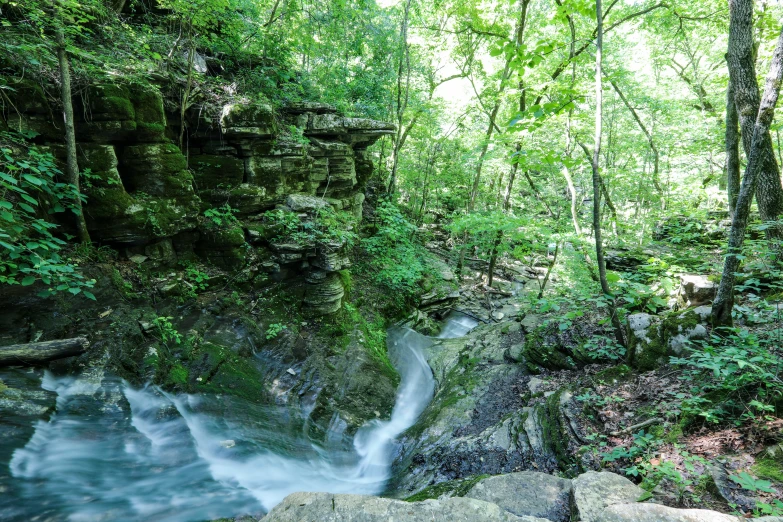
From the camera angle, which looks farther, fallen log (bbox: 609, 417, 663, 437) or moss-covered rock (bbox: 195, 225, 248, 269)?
moss-covered rock (bbox: 195, 225, 248, 269)

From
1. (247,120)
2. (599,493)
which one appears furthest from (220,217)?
(599,493)

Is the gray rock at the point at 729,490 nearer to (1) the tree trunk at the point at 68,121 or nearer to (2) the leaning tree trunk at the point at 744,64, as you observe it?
(2) the leaning tree trunk at the point at 744,64

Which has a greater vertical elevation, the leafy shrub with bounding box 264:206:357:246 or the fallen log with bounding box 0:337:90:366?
the leafy shrub with bounding box 264:206:357:246

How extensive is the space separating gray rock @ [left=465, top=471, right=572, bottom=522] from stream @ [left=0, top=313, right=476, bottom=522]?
2.45m

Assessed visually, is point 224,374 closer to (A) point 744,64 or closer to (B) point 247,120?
(B) point 247,120

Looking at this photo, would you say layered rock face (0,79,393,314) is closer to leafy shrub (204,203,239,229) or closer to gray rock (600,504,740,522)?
leafy shrub (204,203,239,229)

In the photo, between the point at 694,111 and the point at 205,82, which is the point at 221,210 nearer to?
the point at 205,82

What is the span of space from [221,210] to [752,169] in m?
9.07

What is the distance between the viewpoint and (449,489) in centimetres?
422

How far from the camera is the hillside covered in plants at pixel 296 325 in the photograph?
11.7ft

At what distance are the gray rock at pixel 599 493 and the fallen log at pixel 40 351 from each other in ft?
21.0

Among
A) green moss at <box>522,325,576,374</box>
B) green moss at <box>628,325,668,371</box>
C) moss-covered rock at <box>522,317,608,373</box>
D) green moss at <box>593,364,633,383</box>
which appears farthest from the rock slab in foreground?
green moss at <box>522,325,576,374</box>

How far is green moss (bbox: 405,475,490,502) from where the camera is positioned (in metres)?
3.96

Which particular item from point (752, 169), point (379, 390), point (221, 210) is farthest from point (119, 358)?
point (752, 169)
